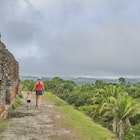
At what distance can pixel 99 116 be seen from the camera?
125 ft

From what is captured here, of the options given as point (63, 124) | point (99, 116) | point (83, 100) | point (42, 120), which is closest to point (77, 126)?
point (63, 124)

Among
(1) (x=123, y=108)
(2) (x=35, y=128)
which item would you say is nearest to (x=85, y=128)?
(2) (x=35, y=128)

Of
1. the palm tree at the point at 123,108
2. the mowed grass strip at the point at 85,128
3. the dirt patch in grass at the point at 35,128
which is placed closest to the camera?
the dirt patch in grass at the point at 35,128

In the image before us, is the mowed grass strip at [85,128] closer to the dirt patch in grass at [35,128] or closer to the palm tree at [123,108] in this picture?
the dirt patch in grass at [35,128]

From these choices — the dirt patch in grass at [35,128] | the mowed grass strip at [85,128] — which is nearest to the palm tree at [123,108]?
the mowed grass strip at [85,128]

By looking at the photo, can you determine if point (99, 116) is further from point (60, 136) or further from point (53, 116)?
point (60, 136)

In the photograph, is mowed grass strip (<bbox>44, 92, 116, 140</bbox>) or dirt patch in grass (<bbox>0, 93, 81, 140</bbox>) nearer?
dirt patch in grass (<bbox>0, 93, 81, 140</bbox>)

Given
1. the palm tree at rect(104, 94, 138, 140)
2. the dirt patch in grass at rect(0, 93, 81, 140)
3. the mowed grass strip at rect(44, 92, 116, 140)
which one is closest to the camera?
the dirt patch in grass at rect(0, 93, 81, 140)

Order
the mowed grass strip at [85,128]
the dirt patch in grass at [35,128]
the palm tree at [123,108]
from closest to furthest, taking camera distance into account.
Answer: the dirt patch in grass at [35,128] → the mowed grass strip at [85,128] → the palm tree at [123,108]

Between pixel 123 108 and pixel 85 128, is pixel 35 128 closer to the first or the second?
pixel 85 128

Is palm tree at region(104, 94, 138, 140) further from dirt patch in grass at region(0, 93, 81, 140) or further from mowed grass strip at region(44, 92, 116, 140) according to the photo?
dirt patch in grass at region(0, 93, 81, 140)

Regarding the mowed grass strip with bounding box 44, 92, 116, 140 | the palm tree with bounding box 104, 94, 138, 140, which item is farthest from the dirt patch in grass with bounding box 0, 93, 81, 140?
the palm tree with bounding box 104, 94, 138, 140

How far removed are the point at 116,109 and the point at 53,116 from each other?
1710cm

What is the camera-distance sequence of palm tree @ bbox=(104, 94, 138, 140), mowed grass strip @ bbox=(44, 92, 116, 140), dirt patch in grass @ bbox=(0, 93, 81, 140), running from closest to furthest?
dirt patch in grass @ bbox=(0, 93, 81, 140)
mowed grass strip @ bbox=(44, 92, 116, 140)
palm tree @ bbox=(104, 94, 138, 140)
